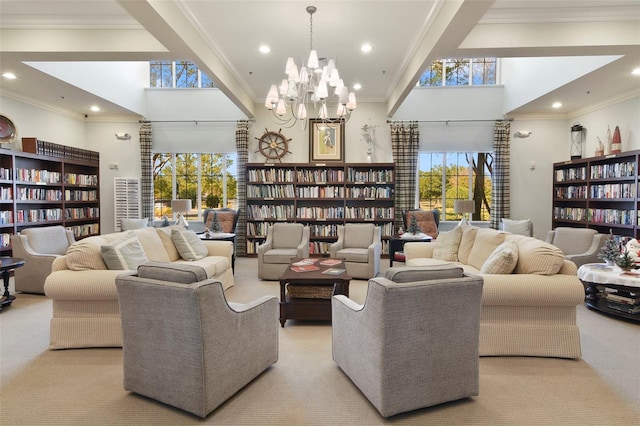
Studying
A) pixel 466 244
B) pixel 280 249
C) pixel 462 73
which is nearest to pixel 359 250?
pixel 280 249

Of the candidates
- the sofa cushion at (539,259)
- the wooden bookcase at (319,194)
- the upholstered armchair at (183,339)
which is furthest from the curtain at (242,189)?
the sofa cushion at (539,259)

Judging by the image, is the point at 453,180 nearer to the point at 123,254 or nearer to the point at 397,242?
the point at 397,242

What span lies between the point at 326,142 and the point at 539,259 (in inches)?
209

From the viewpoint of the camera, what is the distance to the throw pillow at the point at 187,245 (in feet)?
14.5

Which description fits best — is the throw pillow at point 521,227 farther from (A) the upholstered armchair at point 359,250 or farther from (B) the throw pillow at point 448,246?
(A) the upholstered armchair at point 359,250

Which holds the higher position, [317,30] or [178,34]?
[317,30]

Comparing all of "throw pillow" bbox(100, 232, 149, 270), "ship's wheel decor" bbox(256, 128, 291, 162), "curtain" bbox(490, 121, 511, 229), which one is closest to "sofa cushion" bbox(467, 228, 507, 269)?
"throw pillow" bbox(100, 232, 149, 270)

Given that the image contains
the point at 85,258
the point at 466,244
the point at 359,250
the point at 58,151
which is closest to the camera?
the point at 85,258

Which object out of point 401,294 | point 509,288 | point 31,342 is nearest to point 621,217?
point 509,288

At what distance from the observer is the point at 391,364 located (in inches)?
75.5

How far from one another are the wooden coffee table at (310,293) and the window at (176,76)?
5984 millimetres

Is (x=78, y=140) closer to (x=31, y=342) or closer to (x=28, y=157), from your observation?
(x=28, y=157)

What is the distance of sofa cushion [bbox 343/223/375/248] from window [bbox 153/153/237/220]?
3.35m

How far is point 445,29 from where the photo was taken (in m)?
3.51
